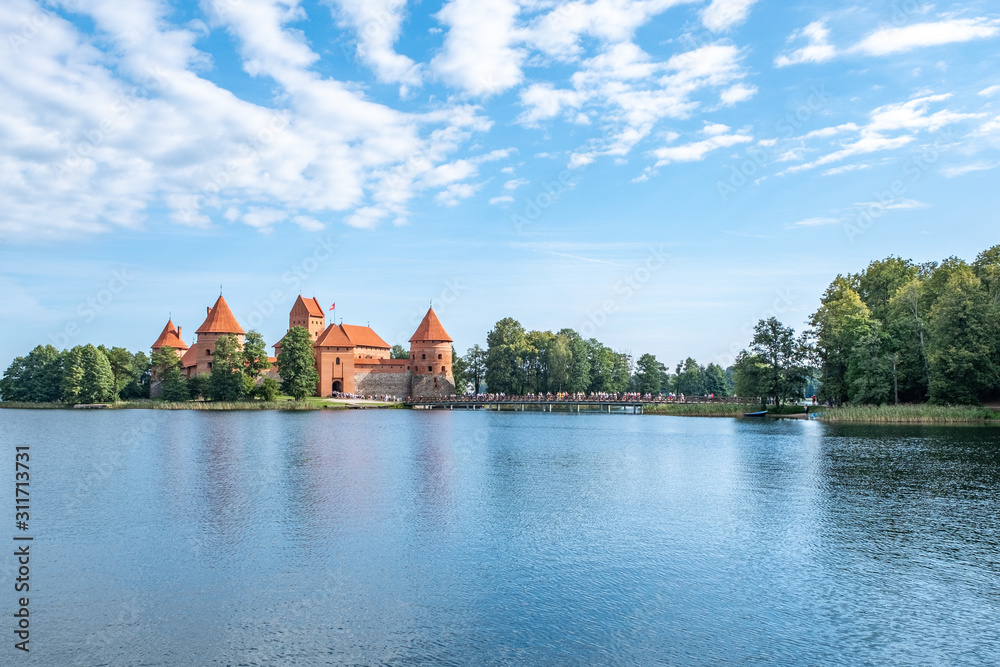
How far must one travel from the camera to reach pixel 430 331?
281 ft

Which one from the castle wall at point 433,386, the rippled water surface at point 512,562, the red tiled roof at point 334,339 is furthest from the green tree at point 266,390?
the rippled water surface at point 512,562

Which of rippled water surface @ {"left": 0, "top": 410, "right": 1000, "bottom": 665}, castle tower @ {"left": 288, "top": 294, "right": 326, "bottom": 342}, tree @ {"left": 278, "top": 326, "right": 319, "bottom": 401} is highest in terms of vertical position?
castle tower @ {"left": 288, "top": 294, "right": 326, "bottom": 342}

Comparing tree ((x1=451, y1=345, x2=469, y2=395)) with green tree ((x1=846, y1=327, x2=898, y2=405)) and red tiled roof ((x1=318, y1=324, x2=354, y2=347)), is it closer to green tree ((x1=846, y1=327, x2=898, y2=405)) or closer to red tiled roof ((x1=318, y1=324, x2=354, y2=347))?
red tiled roof ((x1=318, y1=324, x2=354, y2=347))

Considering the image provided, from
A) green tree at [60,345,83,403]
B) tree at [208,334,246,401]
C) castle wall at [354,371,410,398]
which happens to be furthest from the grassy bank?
green tree at [60,345,83,403]

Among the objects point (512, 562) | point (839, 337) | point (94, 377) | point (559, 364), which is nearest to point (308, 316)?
point (94, 377)

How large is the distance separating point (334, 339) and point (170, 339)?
78.8 feet

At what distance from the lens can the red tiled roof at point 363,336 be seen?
88.2 m

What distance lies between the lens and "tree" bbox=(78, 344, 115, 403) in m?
73.0

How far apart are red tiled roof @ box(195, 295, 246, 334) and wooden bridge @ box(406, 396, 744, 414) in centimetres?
2216

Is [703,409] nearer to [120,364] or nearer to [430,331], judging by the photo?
[430,331]

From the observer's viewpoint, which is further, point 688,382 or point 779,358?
point 688,382

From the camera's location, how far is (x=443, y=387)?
85.5 metres

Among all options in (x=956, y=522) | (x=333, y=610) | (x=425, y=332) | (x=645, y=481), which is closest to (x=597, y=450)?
(x=645, y=481)

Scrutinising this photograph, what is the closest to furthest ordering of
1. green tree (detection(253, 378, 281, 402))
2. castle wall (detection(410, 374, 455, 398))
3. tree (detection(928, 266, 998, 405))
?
tree (detection(928, 266, 998, 405)) < green tree (detection(253, 378, 281, 402)) < castle wall (detection(410, 374, 455, 398))
